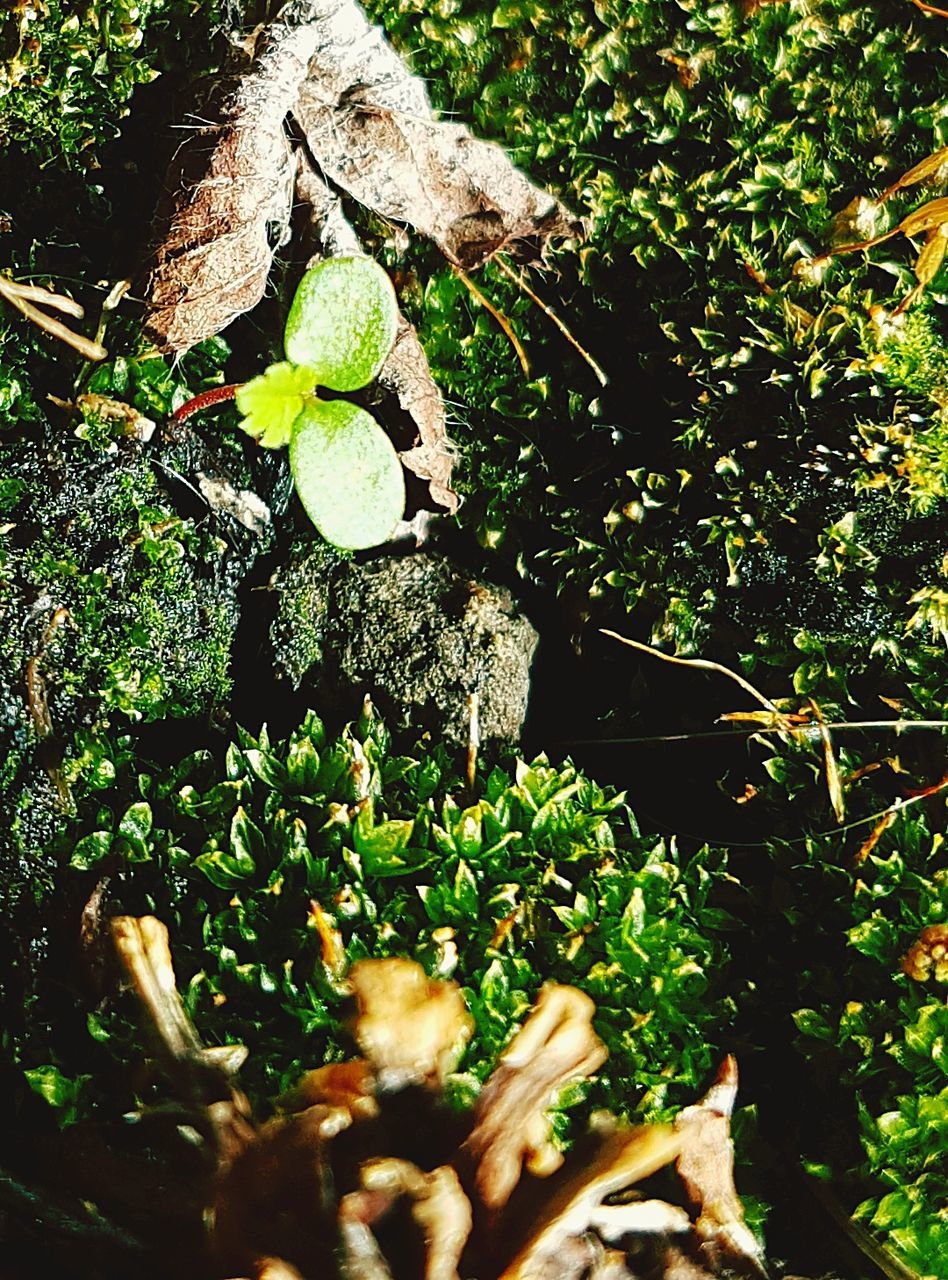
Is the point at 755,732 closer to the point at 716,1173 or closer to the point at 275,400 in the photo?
the point at 716,1173

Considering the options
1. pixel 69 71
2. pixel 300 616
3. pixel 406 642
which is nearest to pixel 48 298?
pixel 69 71

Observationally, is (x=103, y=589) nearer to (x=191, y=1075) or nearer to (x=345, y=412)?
(x=345, y=412)

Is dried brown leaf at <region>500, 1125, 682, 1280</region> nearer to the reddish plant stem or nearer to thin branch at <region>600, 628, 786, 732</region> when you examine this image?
thin branch at <region>600, 628, 786, 732</region>

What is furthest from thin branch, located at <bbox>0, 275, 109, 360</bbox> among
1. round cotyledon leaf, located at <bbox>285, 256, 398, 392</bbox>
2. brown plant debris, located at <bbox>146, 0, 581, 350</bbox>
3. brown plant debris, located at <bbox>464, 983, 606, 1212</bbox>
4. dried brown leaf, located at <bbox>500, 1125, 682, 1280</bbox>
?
dried brown leaf, located at <bbox>500, 1125, 682, 1280</bbox>

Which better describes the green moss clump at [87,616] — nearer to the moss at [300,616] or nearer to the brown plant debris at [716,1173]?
the moss at [300,616]

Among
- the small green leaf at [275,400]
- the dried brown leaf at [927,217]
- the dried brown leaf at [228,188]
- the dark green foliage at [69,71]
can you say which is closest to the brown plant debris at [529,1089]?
the small green leaf at [275,400]

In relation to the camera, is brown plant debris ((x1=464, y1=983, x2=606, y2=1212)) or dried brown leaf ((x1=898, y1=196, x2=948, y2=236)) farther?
dried brown leaf ((x1=898, y1=196, x2=948, y2=236))
